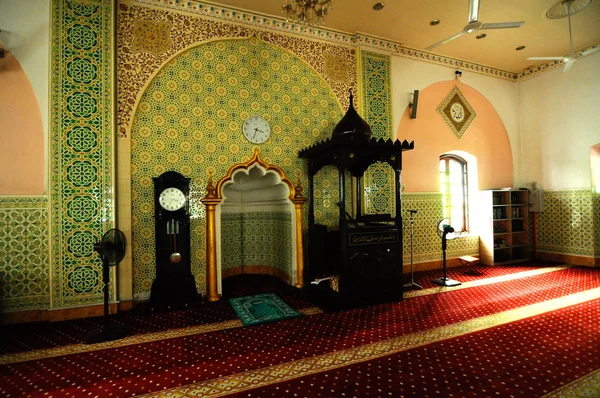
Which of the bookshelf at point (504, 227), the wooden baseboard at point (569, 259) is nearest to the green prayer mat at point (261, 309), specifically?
the bookshelf at point (504, 227)

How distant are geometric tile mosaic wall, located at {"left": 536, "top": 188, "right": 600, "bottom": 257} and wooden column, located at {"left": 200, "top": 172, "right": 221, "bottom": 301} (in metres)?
7.14

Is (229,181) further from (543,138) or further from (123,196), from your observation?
(543,138)

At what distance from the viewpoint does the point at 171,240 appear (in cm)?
437

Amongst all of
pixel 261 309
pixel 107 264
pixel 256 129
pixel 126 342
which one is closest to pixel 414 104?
pixel 256 129

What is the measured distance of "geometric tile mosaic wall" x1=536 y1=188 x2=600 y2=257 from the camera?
6.31 m

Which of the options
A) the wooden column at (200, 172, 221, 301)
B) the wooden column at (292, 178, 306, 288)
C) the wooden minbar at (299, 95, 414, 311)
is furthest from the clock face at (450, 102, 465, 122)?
the wooden column at (200, 172, 221, 301)

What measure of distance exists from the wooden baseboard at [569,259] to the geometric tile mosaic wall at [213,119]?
527cm

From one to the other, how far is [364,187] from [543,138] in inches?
185

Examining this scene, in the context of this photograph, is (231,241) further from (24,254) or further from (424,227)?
(424,227)

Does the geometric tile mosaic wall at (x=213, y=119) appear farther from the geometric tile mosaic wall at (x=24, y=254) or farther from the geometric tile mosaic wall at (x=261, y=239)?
the geometric tile mosaic wall at (x=261, y=239)

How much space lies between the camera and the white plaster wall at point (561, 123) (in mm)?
6332

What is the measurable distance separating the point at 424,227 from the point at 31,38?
267 inches

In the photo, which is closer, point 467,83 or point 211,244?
point 211,244

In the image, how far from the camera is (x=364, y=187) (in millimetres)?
5609
